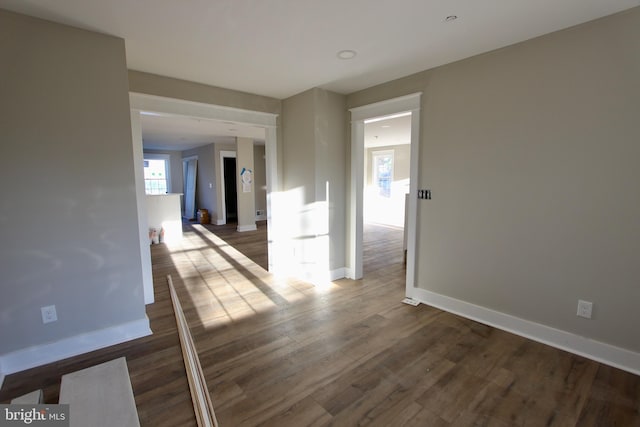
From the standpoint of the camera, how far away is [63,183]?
214 cm

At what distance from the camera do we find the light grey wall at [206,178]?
27.0 feet

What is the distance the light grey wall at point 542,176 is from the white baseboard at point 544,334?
52mm

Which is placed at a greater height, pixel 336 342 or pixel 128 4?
pixel 128 4

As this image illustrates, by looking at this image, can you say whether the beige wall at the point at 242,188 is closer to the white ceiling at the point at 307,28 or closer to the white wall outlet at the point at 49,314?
the white ceiling at the point at 307,28

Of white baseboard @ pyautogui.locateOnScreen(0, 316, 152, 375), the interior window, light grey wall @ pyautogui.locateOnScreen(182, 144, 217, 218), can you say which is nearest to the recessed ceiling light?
white baseboard @ pyautogui.locateOnScreen(0, 316, 152, 375)

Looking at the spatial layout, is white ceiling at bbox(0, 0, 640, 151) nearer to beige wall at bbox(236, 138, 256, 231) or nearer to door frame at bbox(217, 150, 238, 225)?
beige wall at bbox(236, 138, 256, 231)

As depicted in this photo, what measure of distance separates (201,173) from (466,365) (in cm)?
861

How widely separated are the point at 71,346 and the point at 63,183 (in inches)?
48.3

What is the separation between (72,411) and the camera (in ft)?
5.15

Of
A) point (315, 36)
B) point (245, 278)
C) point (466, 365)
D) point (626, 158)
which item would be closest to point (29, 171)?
point (315, 36)

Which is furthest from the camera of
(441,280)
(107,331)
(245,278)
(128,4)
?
(245,278)

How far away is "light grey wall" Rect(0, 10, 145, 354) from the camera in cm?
197

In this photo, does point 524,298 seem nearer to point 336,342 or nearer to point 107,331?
point 336,342

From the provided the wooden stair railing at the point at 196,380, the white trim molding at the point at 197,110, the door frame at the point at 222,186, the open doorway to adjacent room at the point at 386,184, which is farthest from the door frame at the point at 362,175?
the door frame at the point at 222,186
